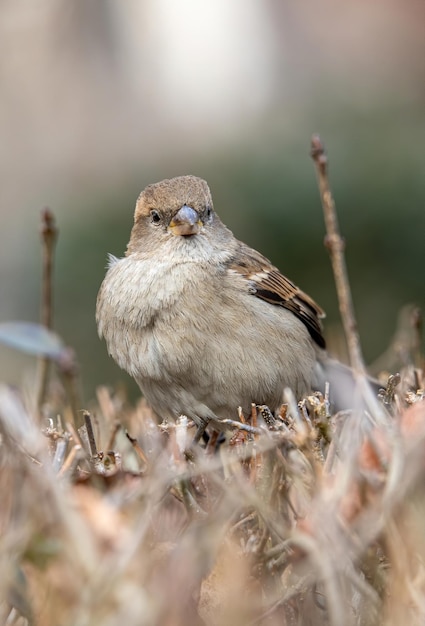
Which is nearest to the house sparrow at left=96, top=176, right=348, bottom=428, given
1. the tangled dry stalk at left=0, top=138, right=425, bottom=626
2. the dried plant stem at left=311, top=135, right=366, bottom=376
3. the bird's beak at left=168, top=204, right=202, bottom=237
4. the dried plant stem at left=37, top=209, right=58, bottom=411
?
the bird's beak at left=168, top=204, right=202, bottom=237

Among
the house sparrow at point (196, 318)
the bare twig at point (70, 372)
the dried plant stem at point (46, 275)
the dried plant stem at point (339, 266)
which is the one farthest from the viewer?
the house sparrow at point (196, 318)

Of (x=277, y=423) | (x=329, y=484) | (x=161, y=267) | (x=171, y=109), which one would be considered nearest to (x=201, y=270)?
(x=161, y=267)

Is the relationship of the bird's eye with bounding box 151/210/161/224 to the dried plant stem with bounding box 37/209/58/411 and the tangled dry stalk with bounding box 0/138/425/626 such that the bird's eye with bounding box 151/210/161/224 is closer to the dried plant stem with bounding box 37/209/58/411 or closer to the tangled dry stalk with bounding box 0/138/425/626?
the dried plant stem with bounding box 37/209/58/411

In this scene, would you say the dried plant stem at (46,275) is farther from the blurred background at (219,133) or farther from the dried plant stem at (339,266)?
the blurred background at (219,133)

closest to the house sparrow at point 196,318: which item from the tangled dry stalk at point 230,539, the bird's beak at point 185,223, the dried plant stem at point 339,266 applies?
the bird's beak at point 185,223

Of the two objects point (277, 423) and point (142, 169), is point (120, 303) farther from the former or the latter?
point (142, 169)

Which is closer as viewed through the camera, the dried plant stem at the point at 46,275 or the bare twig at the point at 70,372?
the bare twig at the point at 70,372

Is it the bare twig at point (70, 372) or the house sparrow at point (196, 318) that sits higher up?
the house sparrow at point (196, 318)

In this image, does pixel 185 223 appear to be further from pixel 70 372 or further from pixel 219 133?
pixel 219 133
